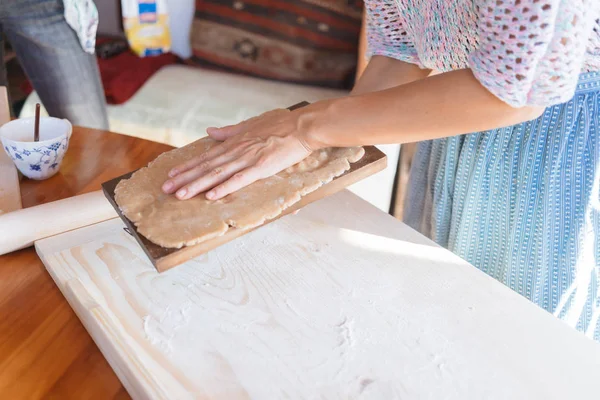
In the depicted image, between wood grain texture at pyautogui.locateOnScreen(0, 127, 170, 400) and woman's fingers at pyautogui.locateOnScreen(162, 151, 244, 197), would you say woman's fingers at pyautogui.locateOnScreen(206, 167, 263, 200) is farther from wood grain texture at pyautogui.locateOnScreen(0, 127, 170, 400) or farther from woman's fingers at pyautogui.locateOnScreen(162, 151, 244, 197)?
wood grain texture at pyautogui.locateOnScreen(0, 127, 170, 400)

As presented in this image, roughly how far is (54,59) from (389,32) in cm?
106

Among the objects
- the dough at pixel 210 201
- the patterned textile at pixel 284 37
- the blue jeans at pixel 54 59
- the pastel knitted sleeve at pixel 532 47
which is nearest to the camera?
the pastel knitted sleeve at pixel 532 47

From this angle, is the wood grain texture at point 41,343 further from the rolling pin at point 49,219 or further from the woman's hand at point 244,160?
the woman's hand at point 244,160

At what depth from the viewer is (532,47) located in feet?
2.11

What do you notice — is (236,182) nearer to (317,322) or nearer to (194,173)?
(194,173)

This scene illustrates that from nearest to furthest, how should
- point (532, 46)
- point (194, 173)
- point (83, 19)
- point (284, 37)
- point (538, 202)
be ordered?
point (532, 46)
point (194, 173)
point (538, 202)
point (83, 19)
point (284, 37)

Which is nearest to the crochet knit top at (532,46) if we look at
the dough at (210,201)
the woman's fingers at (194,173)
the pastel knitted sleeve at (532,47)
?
the pastel knitted sleeve at (532,47)

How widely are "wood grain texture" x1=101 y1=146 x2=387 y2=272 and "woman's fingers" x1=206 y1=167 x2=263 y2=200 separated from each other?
0.07 meters

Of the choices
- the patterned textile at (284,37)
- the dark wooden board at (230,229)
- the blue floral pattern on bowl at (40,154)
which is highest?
the dark wooden board at (230,229)

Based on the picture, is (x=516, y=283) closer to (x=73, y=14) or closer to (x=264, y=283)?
(x=264, y=283)

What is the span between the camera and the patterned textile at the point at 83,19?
61.8 inches

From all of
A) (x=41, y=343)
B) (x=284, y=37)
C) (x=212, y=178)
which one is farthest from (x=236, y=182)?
(x=284, y=37)

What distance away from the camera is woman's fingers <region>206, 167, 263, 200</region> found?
2.67 ft

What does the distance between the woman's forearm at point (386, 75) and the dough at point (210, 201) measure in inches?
7.8
